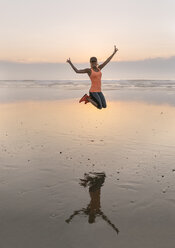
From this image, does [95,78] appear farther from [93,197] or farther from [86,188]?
[93,197]

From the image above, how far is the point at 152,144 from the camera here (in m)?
13.2

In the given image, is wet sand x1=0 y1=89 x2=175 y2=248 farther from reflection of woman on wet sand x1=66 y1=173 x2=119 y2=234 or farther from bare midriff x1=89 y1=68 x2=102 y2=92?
bare midriff x1=89 y1=68 x2=102 y2=92

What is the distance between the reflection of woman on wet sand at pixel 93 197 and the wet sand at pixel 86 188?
0.07 feet

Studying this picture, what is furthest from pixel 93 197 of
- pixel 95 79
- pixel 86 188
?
pixel 95 79

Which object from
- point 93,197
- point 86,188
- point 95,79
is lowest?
point 93,197

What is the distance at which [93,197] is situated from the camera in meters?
8.02

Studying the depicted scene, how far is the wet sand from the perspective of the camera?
616 centimetres

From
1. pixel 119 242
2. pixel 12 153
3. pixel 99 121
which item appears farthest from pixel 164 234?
pixel 99 121

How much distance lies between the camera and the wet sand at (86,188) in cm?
616

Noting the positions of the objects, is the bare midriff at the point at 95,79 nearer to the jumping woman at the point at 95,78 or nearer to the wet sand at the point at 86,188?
the jumping woman at the point at 95,78

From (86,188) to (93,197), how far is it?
65cm

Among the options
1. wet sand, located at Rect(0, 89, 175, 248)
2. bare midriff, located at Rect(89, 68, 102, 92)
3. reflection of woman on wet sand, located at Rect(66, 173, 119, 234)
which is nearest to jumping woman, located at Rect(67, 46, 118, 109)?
bare midriff, located at Rect(89, 68, 102, 92)

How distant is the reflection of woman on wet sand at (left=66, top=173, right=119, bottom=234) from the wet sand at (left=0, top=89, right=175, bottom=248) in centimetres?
2

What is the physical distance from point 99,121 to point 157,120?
11.8ft
